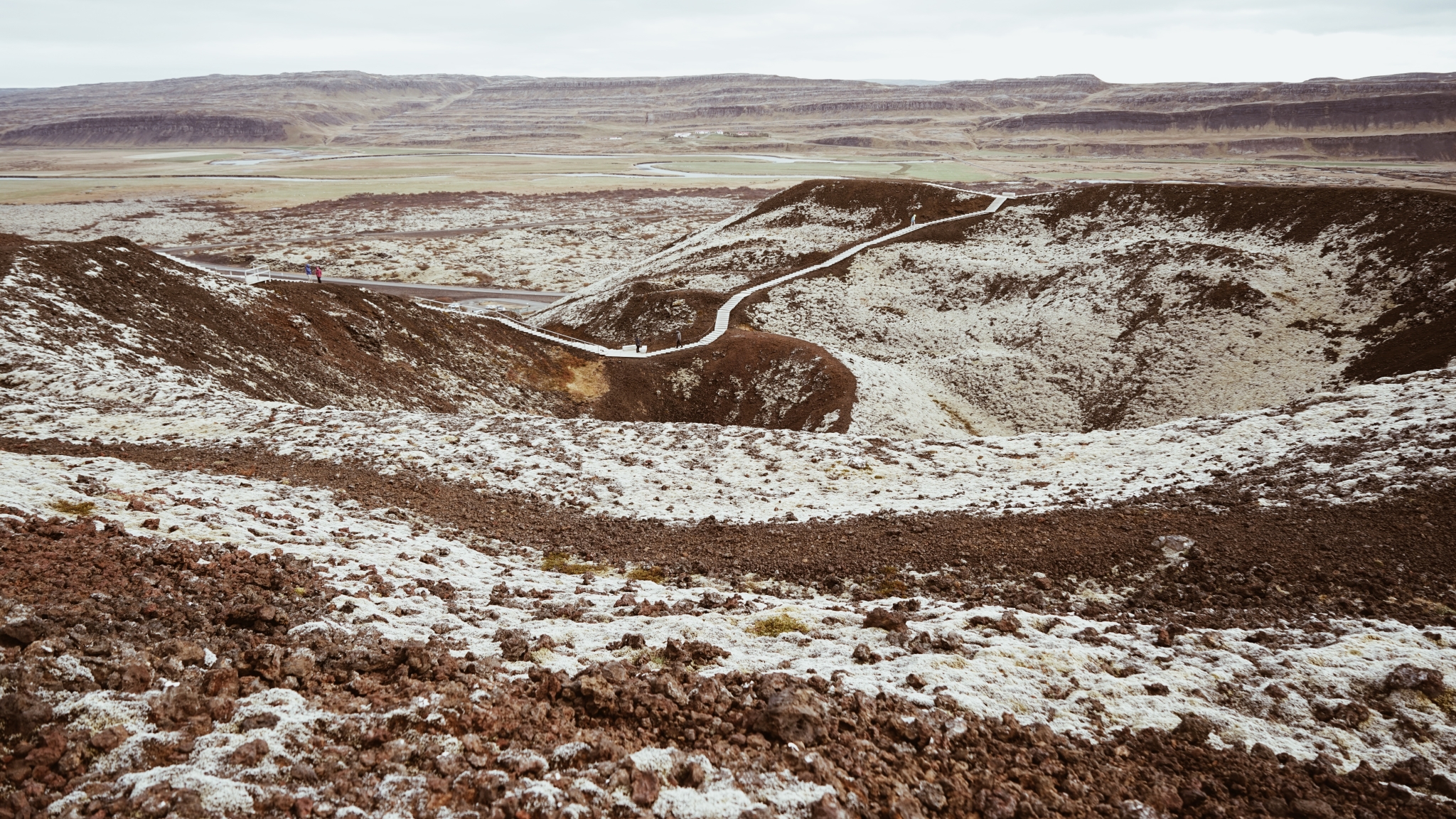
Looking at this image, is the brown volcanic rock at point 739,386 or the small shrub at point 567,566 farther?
the brown volcanic rock at point 739,386

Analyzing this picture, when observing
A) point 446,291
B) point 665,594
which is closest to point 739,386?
point 665,594

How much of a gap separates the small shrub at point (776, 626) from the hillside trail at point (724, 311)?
2776 centimetres

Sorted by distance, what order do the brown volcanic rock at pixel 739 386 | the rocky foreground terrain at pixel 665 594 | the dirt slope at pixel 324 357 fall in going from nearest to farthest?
the rocky foreground terrain at pixel 665 594 → the dirt slope at pixel 324 357 → the brown volcanic rock at pixel 739 386

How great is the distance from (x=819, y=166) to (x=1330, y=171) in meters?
94.9

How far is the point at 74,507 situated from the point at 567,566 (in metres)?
7.57

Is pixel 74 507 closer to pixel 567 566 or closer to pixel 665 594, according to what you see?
pixel 567 566

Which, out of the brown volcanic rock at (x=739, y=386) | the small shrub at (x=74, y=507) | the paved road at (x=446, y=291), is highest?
the paved road at (x=446, y=291)

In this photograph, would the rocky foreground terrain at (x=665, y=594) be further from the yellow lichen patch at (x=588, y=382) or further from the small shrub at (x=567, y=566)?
the yellow lichen patch at (x=588, y=382)

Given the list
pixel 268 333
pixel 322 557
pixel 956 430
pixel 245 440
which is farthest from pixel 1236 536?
pixel 268 333

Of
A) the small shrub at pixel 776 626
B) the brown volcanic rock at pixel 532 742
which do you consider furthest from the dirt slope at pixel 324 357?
the small shrub at pixel 776 626

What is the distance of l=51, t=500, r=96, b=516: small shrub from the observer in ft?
36.5

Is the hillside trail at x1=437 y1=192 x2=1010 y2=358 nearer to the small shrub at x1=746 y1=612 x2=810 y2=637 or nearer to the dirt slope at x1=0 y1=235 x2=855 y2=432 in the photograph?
the dirt slope at x1=0 y1=235 x2=855 y2=432

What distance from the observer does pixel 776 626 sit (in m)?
10.6

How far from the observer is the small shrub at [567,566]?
43.8 feet
